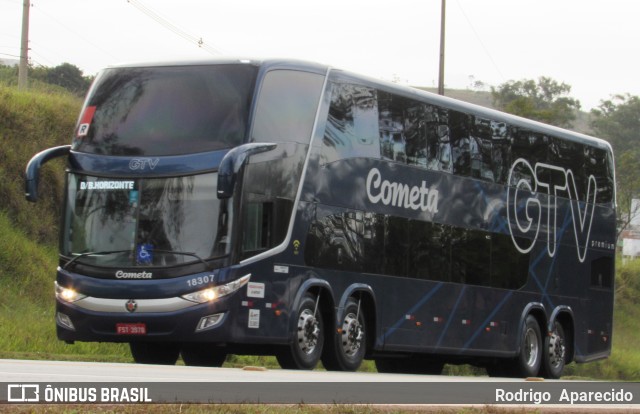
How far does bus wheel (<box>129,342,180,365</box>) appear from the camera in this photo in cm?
1830

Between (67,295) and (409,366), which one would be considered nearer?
(67,295)

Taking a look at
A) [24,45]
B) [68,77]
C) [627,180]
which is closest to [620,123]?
[627,180]

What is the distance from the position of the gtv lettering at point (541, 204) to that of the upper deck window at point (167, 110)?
7.27 meters

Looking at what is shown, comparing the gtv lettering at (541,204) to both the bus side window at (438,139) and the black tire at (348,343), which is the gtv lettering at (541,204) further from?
the black tire at (348,343)

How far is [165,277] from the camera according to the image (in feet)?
53.3

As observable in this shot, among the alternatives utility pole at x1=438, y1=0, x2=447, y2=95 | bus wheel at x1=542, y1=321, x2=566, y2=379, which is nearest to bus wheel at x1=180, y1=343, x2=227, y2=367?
bus wheel at x1=542, y1=321, x2=566, y2=379

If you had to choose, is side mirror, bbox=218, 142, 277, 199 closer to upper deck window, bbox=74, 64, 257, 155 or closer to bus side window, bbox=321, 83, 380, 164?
upper deck window, bbox=74, 64, 257, 155

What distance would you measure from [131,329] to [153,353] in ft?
7.80

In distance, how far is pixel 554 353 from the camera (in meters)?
23.8

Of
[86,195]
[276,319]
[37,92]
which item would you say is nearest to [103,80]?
[86,195]

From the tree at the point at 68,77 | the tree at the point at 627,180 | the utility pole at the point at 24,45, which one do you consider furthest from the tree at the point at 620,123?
the utility pole at the point at 24,45

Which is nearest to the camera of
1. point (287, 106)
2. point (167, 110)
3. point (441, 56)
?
point (167, 110)

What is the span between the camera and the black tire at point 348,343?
17.8 metres

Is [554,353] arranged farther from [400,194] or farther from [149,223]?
[149,223]
